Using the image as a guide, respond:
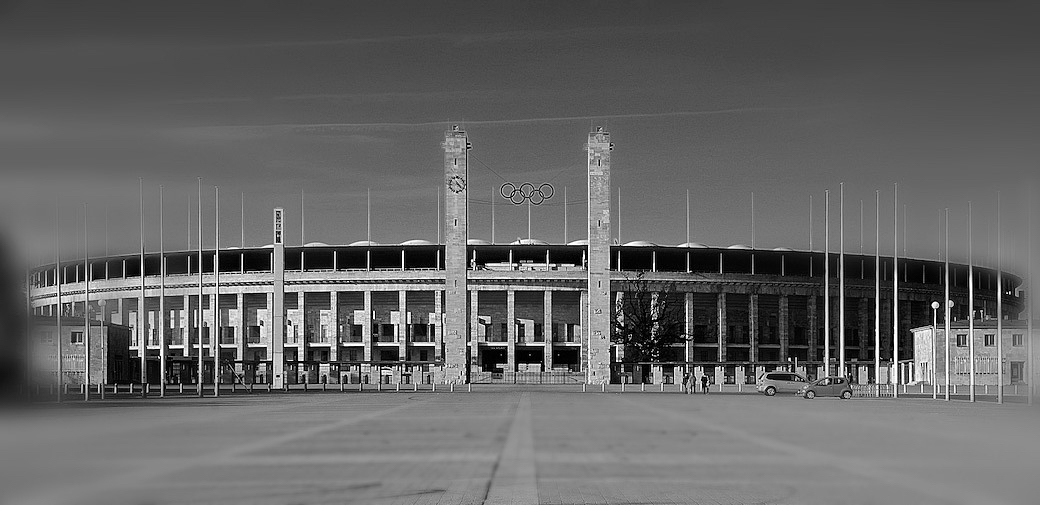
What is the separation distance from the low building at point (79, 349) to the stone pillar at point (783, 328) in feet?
227

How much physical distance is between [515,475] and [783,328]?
11378 cm

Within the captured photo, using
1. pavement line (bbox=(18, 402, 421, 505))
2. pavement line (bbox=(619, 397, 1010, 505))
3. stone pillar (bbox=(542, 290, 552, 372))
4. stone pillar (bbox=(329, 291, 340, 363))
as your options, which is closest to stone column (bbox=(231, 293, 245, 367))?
stone pillar (bbox=(329, 291, 340, 363))

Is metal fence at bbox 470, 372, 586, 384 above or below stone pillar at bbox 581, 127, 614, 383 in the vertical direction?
below

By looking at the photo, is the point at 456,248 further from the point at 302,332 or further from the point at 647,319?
the point at 302,332

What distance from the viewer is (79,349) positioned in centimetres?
9894

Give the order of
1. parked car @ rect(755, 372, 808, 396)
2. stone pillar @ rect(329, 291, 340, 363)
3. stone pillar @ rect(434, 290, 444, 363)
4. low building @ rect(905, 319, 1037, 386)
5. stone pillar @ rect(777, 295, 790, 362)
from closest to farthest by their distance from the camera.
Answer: parked car @ rect(755, 372, 808, 396), low building @ rect(905, 319, 1037, 386), stone pillar @ rect(434, 290, 444, 363), stone pillar @ rect(329, 291, 340, 363), stone pillar @ rect(777, 295, 790, 362)

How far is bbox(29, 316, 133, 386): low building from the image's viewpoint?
310 ft

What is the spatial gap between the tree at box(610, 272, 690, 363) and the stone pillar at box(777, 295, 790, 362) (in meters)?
11.3

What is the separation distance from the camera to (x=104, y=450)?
92.1 feet

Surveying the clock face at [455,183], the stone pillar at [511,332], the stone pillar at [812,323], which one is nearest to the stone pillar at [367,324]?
the stone pillar at [511,332]

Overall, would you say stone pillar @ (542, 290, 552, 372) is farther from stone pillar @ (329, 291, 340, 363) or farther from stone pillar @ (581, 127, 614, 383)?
stone pillar @ (329, 291, 340, 363)

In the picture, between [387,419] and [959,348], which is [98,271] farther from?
[387,419]

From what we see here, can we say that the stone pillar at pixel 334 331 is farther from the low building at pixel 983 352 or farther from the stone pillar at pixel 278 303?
the low building at pixel 983 352

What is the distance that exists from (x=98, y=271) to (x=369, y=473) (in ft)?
423
